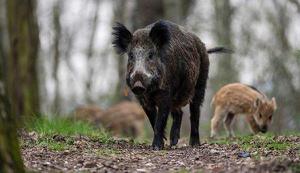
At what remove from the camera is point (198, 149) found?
9125mm

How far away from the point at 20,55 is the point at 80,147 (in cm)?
509

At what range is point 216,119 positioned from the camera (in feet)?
44.2

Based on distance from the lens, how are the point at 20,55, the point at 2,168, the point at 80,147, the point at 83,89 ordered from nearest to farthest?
the point at 2,168, the point at 80,147, the point at 20,55, the point at 83,89

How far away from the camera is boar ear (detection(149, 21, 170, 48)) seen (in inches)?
362

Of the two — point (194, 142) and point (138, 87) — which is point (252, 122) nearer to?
point (194, 142)

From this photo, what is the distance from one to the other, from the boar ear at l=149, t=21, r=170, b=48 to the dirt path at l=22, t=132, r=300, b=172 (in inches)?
60.1

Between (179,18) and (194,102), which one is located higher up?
(179,18)

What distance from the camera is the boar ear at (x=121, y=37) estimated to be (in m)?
9.34

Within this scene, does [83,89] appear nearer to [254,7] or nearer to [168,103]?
[254,7]

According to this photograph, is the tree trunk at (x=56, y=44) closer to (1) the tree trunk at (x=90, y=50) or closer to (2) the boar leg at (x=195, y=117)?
(1) the tree trunk at (x=90, y=50)

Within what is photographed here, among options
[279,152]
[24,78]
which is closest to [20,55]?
[24,78]

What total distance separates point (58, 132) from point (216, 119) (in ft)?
14.4

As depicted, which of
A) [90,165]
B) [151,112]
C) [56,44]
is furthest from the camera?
[56,44]

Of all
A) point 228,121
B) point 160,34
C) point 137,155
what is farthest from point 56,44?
point 137,155
